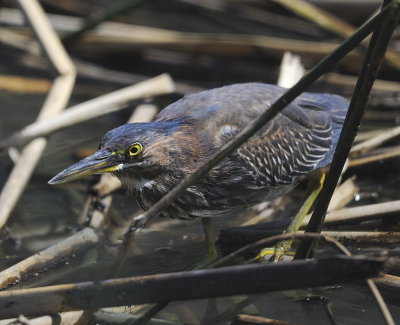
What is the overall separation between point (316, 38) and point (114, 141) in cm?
520

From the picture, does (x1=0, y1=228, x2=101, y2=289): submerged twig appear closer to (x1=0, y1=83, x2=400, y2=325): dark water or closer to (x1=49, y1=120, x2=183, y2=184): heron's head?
(x1=0, y1=83, x2=400, y2=325): dark water

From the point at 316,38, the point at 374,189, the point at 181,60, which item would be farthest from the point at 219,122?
the point at 316,38

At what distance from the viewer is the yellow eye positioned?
4.70m

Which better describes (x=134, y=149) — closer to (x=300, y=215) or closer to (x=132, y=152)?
(x=132, y=152)

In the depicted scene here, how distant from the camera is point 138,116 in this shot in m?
7.13

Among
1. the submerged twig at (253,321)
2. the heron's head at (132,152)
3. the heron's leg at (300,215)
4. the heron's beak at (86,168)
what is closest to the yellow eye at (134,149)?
the heron's head at (132,152)

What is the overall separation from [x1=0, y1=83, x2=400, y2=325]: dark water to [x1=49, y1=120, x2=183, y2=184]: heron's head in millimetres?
842

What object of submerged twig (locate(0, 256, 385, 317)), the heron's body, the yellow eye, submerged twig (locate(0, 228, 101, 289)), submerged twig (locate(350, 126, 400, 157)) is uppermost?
submerged twig (locate(350, 126, 400, 157))

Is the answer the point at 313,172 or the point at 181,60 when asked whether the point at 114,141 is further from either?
the point at 181,60

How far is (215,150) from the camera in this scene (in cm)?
524

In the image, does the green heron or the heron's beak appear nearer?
the heron's beak

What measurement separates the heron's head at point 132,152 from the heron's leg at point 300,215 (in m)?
0.99

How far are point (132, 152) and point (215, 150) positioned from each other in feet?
2.49

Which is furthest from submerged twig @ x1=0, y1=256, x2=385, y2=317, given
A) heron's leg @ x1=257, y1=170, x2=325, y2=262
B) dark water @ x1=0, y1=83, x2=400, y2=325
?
heron's leg @ x1=257, y1=170, x2=325, y2=262
